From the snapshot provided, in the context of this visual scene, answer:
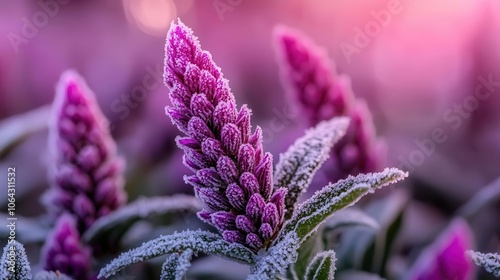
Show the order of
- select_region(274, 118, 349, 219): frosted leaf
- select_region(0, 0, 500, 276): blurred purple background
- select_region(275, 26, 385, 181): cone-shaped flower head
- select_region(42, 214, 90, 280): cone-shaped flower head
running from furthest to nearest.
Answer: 1. select_region(0, 0, 500, 276): blurred purple background
2. select_region(275, 26, 385, 181): cone-shaped flower head
3. select_region(42, 214, 90, 280): cone-shaped flower head
4. select_region(274, 118, 349, 219): frosted leaf

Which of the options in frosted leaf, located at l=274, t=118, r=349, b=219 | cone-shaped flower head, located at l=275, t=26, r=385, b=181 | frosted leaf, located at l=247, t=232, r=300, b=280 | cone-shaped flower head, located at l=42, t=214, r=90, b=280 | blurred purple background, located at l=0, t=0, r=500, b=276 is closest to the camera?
frosted leaf, located at l=247, t=232, r=300, b=280

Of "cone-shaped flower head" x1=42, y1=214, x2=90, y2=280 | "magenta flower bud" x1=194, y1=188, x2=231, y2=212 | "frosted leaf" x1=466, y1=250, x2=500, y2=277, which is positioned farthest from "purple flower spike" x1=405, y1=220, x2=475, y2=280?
"cone-shaped flower head" x1=42, y1=214, x2=90, y2=280

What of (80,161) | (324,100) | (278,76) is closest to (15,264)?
(80,161)

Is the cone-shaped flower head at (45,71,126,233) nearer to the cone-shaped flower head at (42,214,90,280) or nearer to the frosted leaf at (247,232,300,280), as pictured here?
the cone-shaped flower head at (42,214,90,280)

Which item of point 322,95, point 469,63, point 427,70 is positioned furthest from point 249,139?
point 427,70

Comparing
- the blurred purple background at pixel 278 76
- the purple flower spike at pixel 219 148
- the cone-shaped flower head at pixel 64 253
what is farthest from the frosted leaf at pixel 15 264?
the blurred purple background at pixel 278 76

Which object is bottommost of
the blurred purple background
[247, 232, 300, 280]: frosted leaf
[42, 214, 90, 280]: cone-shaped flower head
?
[247, 232, 300, 280]: frosted leaf

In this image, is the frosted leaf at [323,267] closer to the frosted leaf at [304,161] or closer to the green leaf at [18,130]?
the frosted leaf at [304,161]

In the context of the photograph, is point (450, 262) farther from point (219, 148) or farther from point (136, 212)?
point (136, 212)
